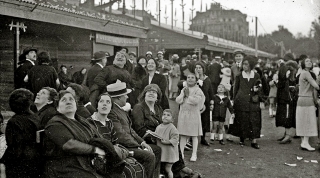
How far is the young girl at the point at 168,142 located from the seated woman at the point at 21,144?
2018mm

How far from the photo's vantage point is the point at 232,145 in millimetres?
8078

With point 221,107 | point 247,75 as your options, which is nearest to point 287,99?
point 247,75

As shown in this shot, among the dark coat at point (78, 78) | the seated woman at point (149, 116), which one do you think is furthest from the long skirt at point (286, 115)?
the dark coat at point (78, 78)

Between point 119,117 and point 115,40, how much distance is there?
32.5ft

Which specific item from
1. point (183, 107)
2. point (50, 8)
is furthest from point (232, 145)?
point (50, 8)

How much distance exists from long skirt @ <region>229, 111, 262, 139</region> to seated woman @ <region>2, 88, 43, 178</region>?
17.4 feet

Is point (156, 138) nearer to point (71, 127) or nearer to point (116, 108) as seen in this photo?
point (116, 108)

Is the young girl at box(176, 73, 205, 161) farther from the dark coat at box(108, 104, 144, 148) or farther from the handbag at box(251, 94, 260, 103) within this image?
the dark coat at box(108, 104, 144, 148)

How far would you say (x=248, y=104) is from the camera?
787cm

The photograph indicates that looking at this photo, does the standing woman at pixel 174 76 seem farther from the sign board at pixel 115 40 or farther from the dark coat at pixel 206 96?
the dark coat at pixel 206 96

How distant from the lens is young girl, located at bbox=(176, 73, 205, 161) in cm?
661

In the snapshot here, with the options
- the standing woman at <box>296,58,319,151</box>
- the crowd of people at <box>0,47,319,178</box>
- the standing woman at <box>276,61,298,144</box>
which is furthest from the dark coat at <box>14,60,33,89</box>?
the standing woman at <box>276,61,298,144</box>

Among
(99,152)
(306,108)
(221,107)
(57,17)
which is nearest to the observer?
(99,152)

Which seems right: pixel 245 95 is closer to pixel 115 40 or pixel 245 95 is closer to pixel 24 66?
pixel 24 66
